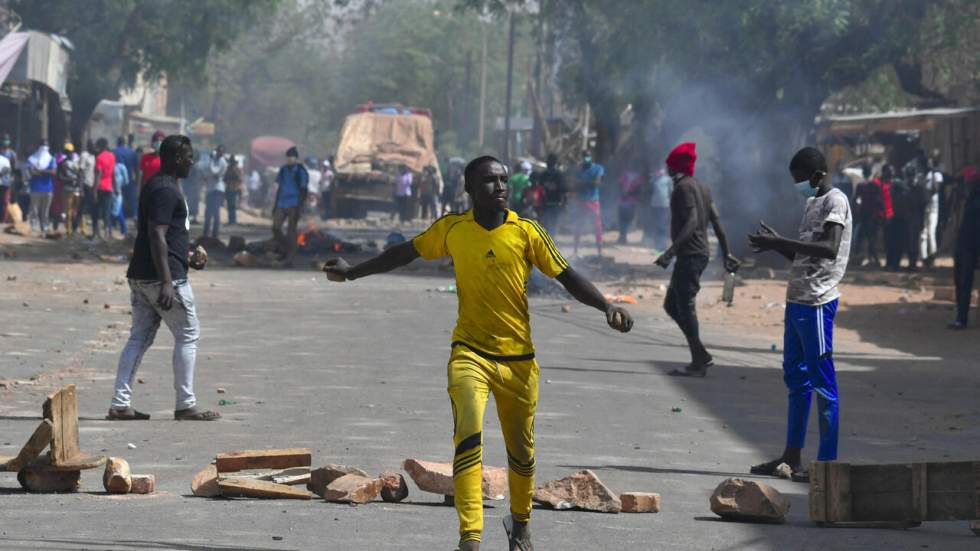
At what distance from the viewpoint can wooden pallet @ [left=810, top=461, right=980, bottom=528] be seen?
6.55 meters

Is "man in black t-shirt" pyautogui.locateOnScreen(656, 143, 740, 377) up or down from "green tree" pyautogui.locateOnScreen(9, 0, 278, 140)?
down

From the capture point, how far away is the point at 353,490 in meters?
7.02

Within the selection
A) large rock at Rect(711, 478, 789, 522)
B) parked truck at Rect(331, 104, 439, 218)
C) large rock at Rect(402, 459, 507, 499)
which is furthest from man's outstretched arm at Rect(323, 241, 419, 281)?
parked truck at Rect(331, 104, 439, 218)

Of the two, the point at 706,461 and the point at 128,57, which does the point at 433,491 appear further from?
the point at 128,57

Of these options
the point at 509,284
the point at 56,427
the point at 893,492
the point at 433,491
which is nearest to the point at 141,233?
the point at 56,427

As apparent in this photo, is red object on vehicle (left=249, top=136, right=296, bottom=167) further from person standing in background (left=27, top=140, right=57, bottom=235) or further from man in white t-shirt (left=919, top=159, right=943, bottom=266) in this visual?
man in white t-shirt (left=919, top=159, right=943, bottom=266)

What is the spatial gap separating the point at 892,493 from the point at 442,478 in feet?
6.40

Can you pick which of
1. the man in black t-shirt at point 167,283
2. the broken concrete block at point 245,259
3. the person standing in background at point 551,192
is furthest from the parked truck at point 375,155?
the man in black t-shirt at point 167,283

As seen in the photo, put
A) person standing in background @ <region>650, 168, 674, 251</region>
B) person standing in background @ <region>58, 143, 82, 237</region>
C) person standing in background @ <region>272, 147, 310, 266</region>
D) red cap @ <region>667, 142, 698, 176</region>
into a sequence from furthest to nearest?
person standing in background @ <region>650, 168, 674, 251</region> < person standing in background @ <region>58, 143, 82, 237</region> < person standing in background @ <region>272, 147, 310, 266</region> < red cap @ <region>667, 142, 698, 176</region>

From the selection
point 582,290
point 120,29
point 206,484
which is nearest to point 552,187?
point 120,29

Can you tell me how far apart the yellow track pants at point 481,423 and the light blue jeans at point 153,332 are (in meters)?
3.86

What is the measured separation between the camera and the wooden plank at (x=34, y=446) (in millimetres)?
7102

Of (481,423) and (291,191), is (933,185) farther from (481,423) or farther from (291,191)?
(481,423)

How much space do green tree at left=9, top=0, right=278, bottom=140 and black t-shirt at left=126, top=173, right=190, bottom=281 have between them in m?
28.0
